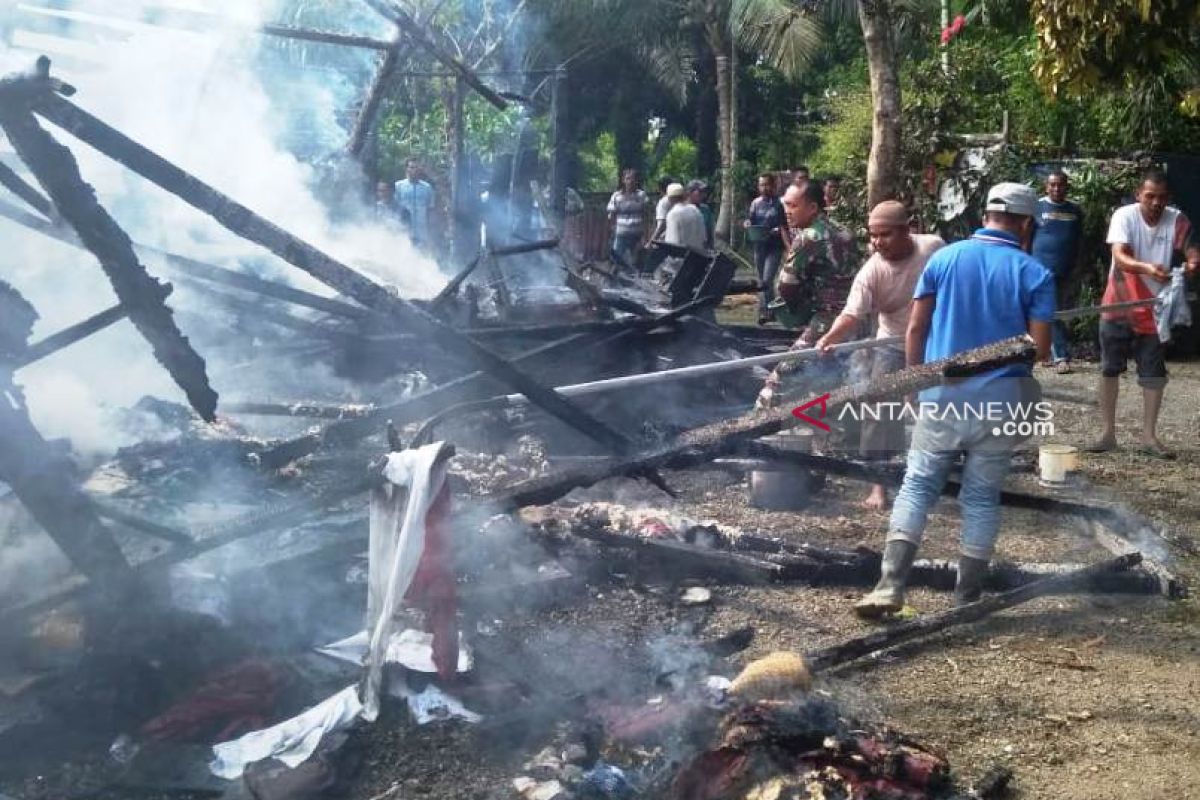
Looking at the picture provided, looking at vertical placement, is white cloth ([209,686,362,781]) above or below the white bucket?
below

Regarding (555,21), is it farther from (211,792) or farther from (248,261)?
(211,792)

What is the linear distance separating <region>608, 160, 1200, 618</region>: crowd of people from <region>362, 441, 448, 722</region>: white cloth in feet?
7.13

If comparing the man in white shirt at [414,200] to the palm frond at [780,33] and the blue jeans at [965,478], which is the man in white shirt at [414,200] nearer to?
the palm frond at [780,33]

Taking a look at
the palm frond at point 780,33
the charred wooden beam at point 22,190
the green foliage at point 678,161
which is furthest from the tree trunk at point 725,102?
the charred wooden beam at point 22,190

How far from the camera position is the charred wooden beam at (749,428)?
4227 millimetres

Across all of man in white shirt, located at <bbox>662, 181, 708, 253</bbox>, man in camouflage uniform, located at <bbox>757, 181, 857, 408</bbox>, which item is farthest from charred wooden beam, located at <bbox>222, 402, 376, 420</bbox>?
man in white shirt, located at <bbox>662, 181, 708, 253</bbox>

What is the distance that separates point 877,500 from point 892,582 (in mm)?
1766

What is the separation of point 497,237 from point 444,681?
13.7 m

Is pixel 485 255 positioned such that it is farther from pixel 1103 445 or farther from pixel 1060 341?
pixel 1060 341

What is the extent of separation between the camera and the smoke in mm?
7023

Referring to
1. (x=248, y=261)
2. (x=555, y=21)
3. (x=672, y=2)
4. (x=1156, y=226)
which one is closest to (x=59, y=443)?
(x=248, y=261)

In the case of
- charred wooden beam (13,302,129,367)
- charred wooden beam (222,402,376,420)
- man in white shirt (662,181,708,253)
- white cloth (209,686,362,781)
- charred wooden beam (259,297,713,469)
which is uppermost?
man in white shirt (662,181,708,253)

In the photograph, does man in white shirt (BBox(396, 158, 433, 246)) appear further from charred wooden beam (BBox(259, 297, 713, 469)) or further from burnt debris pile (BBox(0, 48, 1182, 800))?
burnt debris pile (BBox(0, 48, 1182, 800))

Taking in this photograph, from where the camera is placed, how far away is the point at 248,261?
9680 mm
